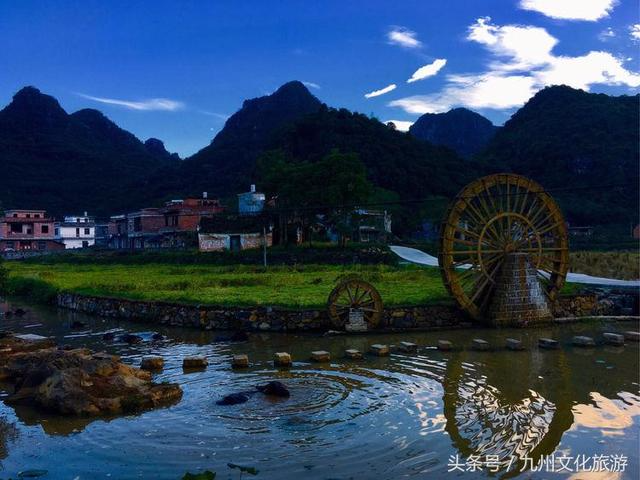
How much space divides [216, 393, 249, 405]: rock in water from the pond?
157 millimetres

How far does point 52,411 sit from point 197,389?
3019mm

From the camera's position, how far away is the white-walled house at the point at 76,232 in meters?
83.0

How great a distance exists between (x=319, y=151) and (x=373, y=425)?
231ft

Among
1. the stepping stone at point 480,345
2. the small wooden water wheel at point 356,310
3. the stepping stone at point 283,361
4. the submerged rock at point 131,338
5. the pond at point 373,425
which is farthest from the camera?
the small wooden water wheel at point 356,310

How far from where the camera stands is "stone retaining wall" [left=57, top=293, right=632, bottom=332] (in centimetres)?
2034

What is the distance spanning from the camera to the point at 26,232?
76438 millimetres

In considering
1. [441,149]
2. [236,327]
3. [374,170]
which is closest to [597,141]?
[441,149]

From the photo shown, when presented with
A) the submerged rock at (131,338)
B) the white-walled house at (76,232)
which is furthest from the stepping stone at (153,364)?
the white-walled house at (76,232)

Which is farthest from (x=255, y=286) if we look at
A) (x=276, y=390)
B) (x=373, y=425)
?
(x=373, y=425)

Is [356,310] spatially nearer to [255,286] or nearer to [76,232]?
[255,286]

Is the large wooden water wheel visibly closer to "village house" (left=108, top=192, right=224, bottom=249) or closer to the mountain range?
the mountain range

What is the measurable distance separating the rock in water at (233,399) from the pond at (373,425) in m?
0.16

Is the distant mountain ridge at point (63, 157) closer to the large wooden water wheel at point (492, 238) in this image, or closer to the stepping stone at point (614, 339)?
the large wooden water wheel at point (492, 238)

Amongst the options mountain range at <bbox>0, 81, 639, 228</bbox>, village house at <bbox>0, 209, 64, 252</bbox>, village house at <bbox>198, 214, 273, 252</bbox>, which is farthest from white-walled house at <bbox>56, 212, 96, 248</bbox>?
village house at <bbox>198, 214, 273, 252</bbox>
